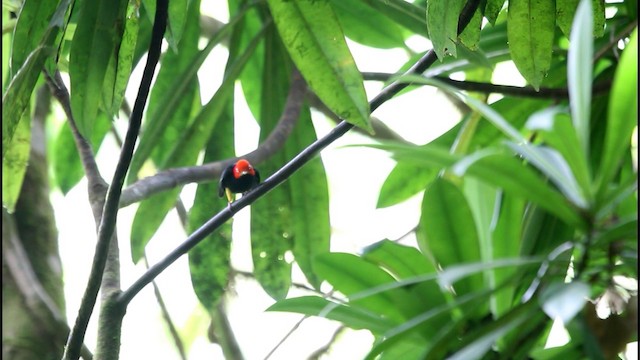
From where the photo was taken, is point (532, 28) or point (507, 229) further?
point (532, 28)

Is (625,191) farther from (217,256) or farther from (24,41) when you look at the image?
(217,256)

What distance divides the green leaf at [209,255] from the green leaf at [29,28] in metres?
0.60

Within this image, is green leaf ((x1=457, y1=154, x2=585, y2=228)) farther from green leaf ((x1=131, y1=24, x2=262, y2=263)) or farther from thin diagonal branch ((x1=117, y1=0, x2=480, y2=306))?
green leaf ((x1=131, y1=24, x2=262, y2=263))

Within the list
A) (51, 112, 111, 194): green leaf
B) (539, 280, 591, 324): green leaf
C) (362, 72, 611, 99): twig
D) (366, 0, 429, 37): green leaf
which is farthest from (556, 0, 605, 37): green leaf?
(51, 112, 111, 194): green leaf

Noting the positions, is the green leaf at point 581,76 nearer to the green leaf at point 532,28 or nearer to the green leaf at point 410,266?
the green leaf at point 410,266

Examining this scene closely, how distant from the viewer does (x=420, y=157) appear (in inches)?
30.0

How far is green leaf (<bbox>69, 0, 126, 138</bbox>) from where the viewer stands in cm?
119

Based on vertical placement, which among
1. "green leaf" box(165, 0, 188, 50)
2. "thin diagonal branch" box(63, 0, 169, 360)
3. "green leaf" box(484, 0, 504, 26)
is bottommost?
"thin diagonal branch" box(63, 0, 169, 360)

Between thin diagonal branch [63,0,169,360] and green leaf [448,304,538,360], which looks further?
thin diagonal branch [63,0,169,360]

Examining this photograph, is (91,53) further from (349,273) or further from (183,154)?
(183,154)

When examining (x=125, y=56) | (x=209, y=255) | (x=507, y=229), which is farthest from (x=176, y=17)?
(x=209, y=255)

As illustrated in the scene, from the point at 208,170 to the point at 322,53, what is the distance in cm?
40

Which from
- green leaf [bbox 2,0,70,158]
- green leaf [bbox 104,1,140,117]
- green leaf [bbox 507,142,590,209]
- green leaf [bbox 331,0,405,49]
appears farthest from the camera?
green leaf [bbox 331,0,405,49]

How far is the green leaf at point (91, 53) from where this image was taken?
119 centimetres
